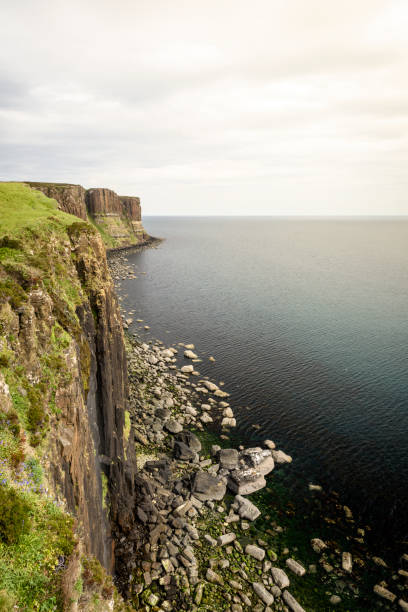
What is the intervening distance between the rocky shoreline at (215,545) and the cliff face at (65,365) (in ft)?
7.24

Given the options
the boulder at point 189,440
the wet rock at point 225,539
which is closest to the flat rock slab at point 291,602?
the wet rock at point 225,539

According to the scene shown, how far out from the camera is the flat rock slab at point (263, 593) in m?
17.8

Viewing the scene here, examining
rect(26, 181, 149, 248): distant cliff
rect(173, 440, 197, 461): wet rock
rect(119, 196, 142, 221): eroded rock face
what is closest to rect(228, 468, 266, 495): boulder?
rect(173, 440, 197, 461): wet rock

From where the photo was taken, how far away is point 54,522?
7.99 meters

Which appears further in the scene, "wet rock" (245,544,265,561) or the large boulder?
the large boulder

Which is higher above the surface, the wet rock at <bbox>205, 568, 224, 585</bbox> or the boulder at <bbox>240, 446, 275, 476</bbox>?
the boulder at <bbox>240, 446, 275, 476</bbox>

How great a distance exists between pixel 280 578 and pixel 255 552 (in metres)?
1.93

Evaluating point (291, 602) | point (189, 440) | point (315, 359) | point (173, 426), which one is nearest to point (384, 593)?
point (291, 602)

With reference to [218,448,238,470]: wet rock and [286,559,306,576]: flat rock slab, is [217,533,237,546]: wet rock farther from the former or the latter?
[218,448,238,470]: wet rock

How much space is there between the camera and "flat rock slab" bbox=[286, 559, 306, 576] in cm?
1961

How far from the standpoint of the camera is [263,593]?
18.1 m

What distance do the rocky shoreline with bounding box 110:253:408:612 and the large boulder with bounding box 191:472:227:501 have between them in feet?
0.25

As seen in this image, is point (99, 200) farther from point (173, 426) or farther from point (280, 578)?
point (280, 578)

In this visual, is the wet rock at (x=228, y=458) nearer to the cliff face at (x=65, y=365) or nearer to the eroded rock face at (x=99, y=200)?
the cliff face at (x=65, y=365)
